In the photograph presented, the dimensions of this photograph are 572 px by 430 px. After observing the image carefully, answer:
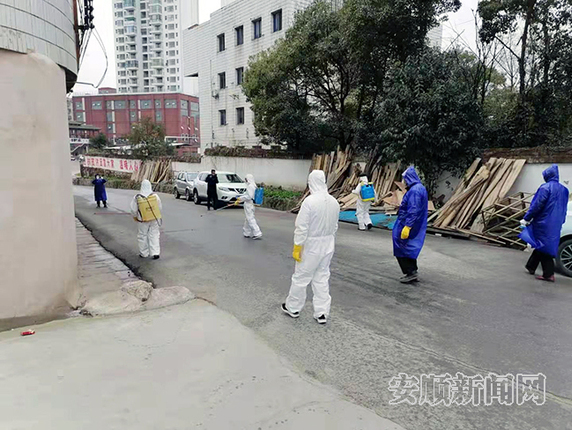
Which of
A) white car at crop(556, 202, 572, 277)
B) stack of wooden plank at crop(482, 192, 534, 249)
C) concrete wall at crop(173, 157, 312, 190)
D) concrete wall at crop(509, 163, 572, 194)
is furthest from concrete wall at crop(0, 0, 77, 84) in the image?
concrete wall at crop(173, 157, 312, 190)

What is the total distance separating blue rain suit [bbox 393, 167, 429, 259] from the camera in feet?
20.7

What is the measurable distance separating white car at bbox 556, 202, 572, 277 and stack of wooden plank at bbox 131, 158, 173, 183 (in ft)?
89.1

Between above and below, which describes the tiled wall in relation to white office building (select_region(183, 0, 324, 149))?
below

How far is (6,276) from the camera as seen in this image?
4.74 m

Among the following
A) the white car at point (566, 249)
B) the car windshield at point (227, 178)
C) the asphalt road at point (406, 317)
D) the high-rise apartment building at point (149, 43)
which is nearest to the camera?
the asphalt road at point (406, 317)

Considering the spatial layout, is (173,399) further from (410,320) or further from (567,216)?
(567,216)

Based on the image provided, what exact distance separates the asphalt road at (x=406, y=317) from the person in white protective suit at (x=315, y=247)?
11.5 inches

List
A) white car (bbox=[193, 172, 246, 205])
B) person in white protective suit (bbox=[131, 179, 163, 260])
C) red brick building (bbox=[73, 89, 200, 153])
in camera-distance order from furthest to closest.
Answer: red brick building (bbox=[73, 89, 200, 153]), white car (bbox=[193, 172, 246, 205]), person in white protective suit (bbox=[131, 179, 163, 260])

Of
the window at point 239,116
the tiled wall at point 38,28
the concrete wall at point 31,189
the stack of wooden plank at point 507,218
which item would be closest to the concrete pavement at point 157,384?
the concrete wall at point 31,189

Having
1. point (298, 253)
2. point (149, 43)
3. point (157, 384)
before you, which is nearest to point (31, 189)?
point (157, 384)

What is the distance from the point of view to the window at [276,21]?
96.5 ft

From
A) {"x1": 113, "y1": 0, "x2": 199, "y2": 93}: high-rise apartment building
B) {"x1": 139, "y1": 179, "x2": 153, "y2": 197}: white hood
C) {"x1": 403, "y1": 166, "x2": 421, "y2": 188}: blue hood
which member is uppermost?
{"x1": 113, "y1": 0, "x2": 199, "y2": 93}: high-rise apartment building

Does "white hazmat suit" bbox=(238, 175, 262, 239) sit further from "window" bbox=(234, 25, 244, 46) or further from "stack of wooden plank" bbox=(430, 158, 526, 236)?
"window" bbox=(234, 25, 244, 46)

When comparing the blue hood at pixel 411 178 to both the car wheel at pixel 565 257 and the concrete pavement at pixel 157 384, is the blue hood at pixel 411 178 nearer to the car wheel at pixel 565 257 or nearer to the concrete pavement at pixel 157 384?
the car wheel at pixel 565 257
